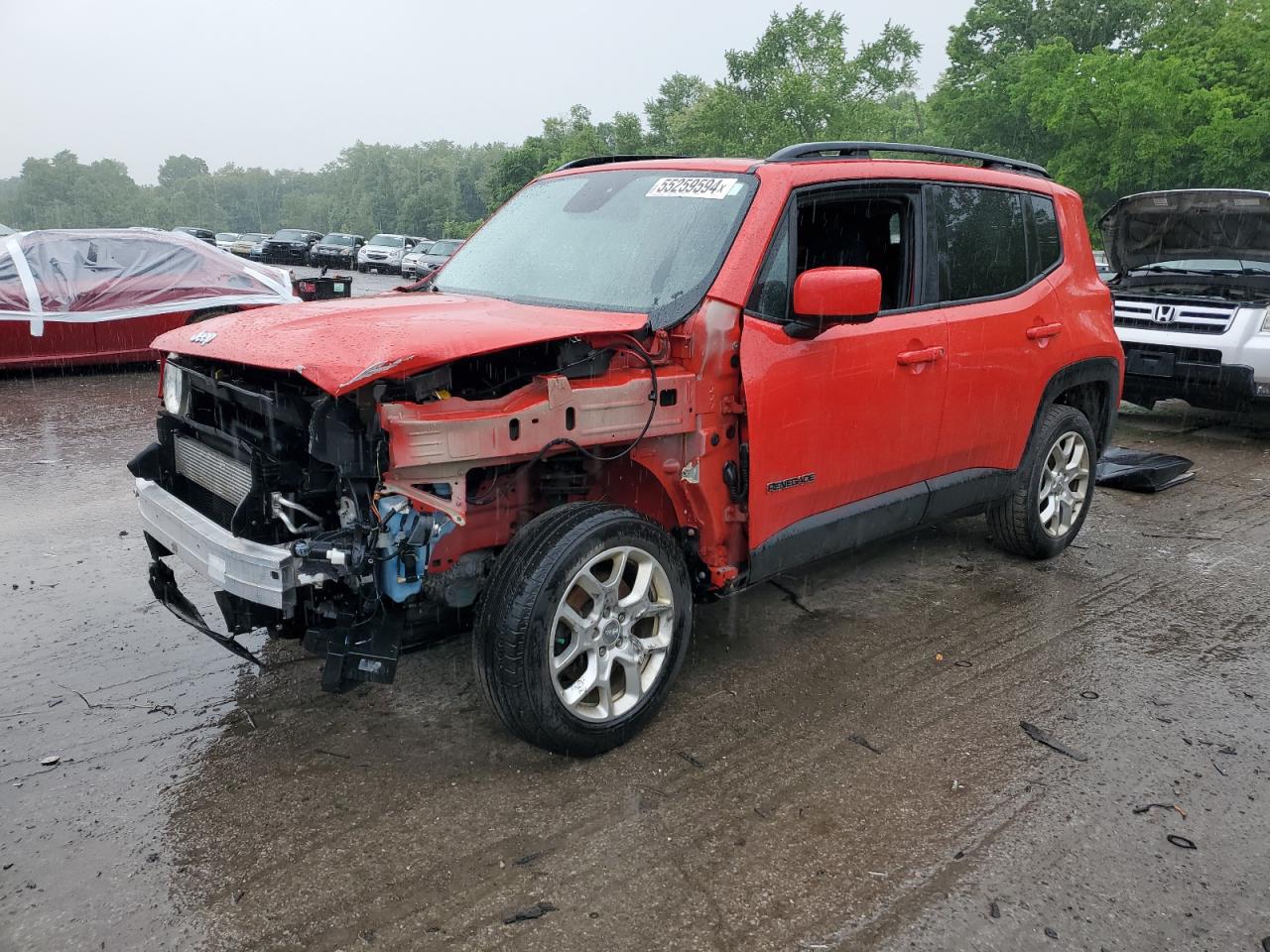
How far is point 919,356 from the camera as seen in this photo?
164 inches

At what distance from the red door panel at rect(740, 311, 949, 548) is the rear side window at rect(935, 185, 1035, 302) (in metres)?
0.30

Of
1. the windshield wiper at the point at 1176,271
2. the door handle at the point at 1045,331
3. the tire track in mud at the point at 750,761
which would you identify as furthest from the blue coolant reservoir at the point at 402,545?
the windshield wiper at the point at 1176,271

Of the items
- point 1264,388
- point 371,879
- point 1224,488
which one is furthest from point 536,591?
point 1264,388

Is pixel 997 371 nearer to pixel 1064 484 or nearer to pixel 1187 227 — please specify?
pixel 1064 484

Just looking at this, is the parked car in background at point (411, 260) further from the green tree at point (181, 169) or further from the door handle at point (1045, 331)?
the green tree at point (181, 169)

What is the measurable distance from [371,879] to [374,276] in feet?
116

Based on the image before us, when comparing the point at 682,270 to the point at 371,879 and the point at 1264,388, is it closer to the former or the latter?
the point at 371,879

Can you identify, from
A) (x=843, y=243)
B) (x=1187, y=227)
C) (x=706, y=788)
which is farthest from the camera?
(x=1187, y=227)

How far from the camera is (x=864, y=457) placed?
406 centimetres

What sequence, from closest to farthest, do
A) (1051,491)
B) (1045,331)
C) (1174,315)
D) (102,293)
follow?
(1045,331)
(1051,491)
(1174,315)
(102,293)

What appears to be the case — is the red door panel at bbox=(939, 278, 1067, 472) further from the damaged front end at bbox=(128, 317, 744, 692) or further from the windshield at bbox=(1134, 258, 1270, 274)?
the windshield at bbox=(1134, 258, 1270, 274)

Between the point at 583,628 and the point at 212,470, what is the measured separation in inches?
55.5

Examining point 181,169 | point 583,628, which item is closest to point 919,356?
point 583,628

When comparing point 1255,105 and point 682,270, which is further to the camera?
point 1255,105
